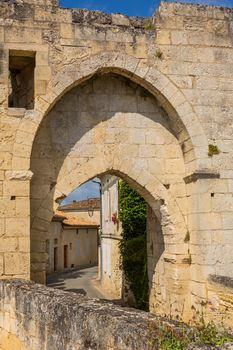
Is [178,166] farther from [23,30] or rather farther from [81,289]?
[81,289]

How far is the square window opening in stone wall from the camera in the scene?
7.38 m

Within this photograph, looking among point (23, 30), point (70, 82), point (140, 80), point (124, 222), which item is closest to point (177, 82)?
point (140, 80)

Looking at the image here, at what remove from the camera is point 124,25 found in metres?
7.65

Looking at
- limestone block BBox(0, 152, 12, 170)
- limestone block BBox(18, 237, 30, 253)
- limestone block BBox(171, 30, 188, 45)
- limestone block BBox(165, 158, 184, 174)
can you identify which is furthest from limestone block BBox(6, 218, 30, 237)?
limestone block BBox(171, 30, 188, 45)

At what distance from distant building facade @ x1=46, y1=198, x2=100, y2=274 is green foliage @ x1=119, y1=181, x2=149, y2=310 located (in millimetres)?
14471

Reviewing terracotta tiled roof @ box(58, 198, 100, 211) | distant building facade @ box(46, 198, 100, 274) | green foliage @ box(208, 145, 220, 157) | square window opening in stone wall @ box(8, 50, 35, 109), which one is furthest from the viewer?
terracotta tiled roof @ box(58, 198, 100, 211)

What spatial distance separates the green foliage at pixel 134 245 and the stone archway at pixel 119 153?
252 centimetres

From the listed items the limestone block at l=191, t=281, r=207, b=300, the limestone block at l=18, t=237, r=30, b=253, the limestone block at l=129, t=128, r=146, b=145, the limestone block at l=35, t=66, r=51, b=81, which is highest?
the limestone block at l=35, t=66, r=51, b=81

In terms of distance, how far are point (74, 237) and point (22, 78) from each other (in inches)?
1037

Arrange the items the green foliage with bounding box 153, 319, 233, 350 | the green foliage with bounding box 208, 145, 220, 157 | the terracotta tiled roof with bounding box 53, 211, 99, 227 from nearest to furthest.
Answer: the green foliage with bounding box 153, 319, 233, 350, the green foliage with bounding box 208, 145, 220, 157, the terracotta tiled roof with bounding box 53, 211, 99, 227

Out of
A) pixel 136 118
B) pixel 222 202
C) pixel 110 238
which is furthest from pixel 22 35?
pixel 110 238

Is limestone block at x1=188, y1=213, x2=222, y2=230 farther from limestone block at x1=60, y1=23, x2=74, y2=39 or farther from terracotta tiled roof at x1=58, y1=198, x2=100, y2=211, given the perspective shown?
terracotta tiled roof at x1=58, y1=198, x2=100, y2=211

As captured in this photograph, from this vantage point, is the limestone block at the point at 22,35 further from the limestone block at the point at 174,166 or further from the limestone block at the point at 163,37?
the limestone block at the point at 174,166

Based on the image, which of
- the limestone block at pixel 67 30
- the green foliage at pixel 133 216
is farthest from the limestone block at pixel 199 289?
the green foliage at pixel 133 216
